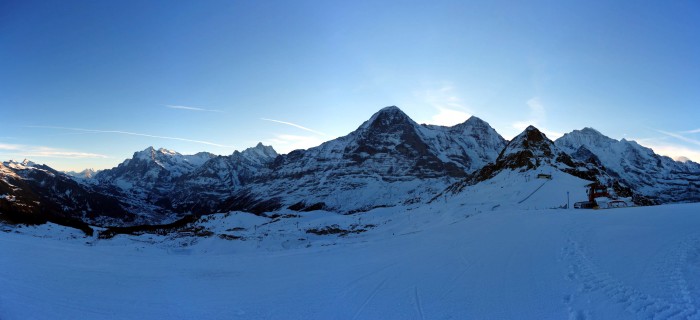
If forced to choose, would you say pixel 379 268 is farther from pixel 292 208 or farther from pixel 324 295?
pixel 292 208

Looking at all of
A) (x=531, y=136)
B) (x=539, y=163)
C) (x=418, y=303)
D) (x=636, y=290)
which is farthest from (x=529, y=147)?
(x=418, y=303)

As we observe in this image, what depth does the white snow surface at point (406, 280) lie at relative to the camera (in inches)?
400

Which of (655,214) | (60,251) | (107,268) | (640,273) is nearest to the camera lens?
(640,273)

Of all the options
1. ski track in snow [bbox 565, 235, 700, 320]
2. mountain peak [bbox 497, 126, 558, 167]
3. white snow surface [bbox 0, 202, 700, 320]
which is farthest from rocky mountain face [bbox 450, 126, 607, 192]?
ski track in snow [bbox 565, 235, 700, 320]

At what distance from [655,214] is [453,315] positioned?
2037cm

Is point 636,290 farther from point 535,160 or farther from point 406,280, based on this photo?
point 535,160

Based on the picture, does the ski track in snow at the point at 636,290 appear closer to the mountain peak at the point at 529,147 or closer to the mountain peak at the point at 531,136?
the mountain peak at the point at 529,147

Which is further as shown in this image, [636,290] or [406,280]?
[406,280]

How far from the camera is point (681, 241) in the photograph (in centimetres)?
1499

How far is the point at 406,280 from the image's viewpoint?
1397cm

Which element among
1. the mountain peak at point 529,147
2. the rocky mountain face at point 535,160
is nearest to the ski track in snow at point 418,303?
the rocky mountain face at point 535,160

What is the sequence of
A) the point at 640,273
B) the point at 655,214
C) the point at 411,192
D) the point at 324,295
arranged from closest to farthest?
the point at 640,273 < the point at 324,295 < the point at 655,214 < the point at 411,192

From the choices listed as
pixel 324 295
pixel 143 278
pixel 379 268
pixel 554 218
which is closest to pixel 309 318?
pixel 324 295

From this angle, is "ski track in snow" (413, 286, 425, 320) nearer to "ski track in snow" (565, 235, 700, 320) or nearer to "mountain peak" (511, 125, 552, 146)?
"ski track in snow" (565, 235, 700, 320)
